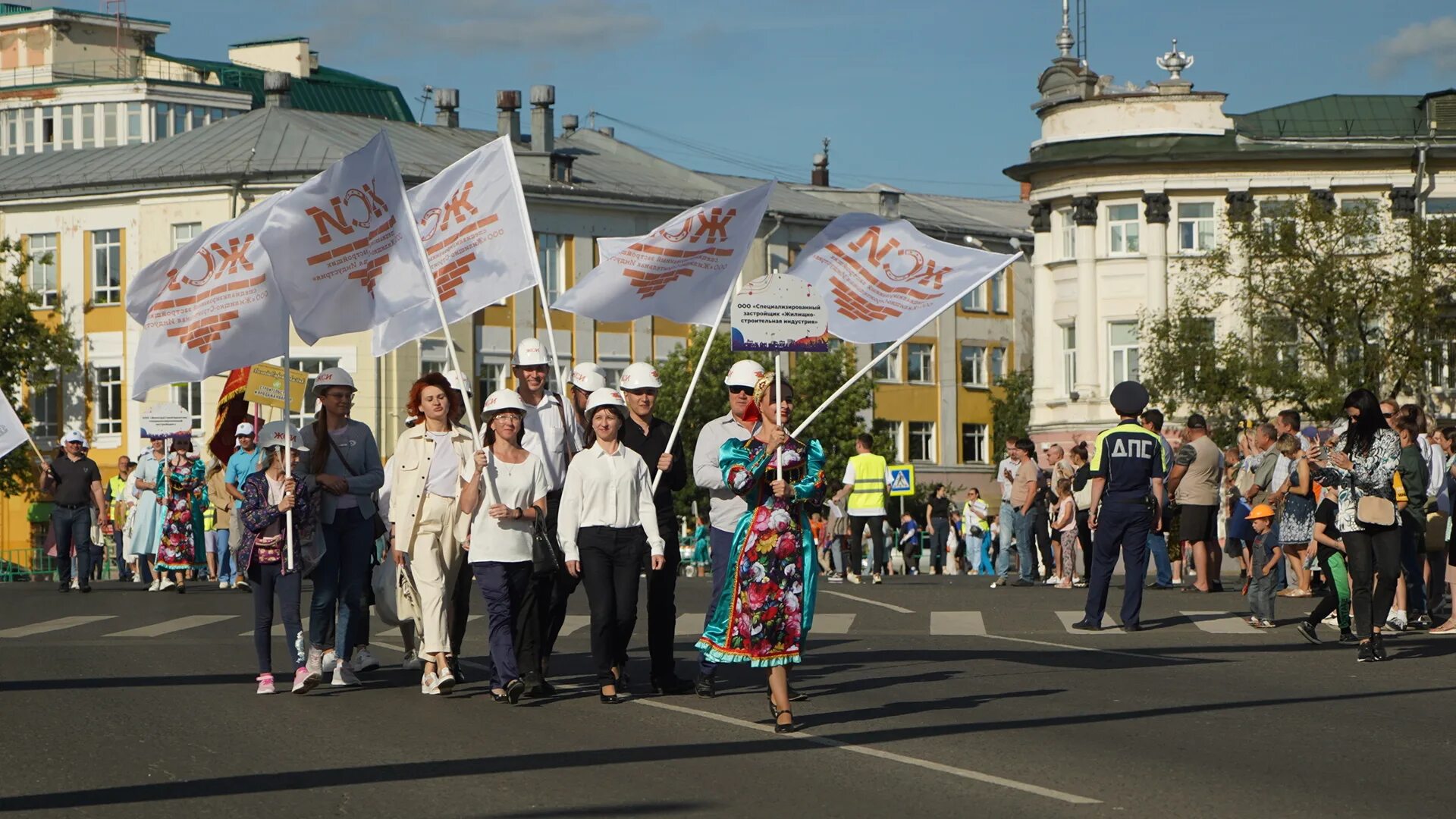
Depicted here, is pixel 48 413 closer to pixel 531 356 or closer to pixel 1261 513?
pixel 1261 513

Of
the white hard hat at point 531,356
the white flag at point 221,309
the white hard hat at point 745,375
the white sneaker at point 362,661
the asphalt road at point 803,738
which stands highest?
the white flag at point 221,309

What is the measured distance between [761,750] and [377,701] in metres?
3.22

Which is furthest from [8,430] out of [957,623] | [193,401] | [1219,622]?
[193,401]

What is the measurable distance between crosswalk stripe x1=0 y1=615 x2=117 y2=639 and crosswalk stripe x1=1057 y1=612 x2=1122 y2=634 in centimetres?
875

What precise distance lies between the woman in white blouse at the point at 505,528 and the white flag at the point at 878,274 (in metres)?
2.88

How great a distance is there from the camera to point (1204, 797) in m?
9.44

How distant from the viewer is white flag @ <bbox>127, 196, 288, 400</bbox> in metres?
14.4

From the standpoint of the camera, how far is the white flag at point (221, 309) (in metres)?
14.4

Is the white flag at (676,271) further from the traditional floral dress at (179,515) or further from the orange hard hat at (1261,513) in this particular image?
the traditional floral dress at (179,515)

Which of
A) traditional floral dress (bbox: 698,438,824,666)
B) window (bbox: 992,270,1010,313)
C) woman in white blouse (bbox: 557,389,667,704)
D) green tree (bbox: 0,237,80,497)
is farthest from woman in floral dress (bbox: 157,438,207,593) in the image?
window (bbox: 992,270,1010,313)

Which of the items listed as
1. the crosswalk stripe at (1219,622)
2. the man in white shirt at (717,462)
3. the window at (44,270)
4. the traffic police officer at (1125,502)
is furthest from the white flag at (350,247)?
the window at (44,270)

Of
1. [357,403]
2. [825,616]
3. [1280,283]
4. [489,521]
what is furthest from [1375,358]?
[489,521]

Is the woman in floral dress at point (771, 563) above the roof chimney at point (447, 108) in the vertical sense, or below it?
below

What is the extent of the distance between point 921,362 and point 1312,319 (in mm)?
33358
